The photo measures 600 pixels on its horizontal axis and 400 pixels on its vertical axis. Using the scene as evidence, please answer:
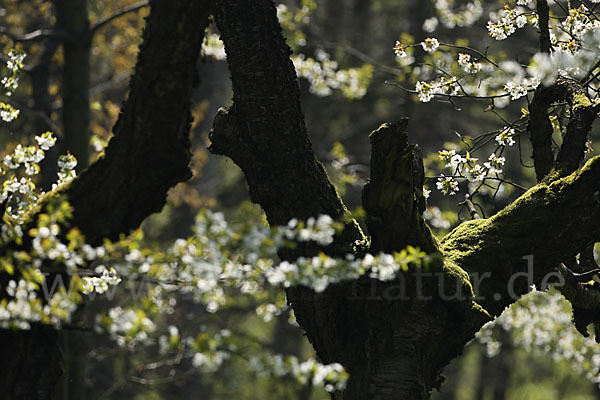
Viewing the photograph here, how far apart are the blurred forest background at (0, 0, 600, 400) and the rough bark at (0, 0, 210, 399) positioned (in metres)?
3.62

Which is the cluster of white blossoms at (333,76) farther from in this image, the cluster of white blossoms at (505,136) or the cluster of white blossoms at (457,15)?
the cluster of white blossoms at (505,136)

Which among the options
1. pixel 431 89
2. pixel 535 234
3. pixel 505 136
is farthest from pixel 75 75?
pixel 535 234

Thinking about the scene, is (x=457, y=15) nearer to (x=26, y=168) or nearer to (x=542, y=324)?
(x=542, y=324)

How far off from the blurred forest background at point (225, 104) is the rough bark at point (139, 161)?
362 cm

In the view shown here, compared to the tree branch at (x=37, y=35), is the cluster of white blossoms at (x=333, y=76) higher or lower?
higher

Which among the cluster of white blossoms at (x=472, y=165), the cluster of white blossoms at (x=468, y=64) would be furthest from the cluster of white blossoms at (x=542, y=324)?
the cluster of white blossoms at (x=468, y=64)

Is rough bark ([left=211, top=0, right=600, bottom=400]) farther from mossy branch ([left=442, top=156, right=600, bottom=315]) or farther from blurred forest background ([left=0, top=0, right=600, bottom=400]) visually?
blurred forest background ([left=0, top=0, right=600, bottom=400])

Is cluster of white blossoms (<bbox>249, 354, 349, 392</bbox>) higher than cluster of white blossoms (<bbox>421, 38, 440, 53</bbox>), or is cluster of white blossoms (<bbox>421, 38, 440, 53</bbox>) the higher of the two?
cluster of white blossoms (<bbox>421, 38, 440, 53</bbox>)

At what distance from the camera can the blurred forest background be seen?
8.20m

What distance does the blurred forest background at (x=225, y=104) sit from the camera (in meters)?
8.20

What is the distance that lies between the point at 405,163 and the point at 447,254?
0.85m

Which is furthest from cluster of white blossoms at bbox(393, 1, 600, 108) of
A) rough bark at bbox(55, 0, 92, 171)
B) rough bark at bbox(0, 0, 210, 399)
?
rough bark at bbox(55, 0, 92, 171)

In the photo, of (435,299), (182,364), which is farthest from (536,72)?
(182,364)

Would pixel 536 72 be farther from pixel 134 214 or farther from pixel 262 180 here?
pixel 134 214
